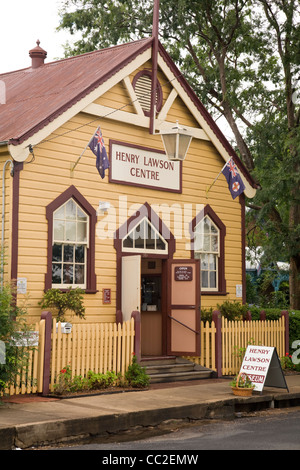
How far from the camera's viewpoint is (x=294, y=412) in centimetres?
1239

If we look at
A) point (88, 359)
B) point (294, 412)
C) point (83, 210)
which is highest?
point (83, 210)

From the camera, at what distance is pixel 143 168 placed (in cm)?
1577

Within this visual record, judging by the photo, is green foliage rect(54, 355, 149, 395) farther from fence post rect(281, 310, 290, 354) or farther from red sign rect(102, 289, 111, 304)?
fence post rect(281, 310, 290, 354)

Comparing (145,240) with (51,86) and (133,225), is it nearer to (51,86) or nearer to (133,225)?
(133,225)

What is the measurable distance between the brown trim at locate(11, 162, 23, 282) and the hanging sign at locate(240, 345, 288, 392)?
4.56m

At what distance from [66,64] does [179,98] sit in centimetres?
291

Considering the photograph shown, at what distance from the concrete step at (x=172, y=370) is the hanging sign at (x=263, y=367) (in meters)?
1.81

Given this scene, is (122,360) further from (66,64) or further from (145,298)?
(66,64)

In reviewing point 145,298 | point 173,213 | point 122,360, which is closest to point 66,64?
point 173,213

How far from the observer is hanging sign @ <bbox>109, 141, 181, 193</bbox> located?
15.2 meters

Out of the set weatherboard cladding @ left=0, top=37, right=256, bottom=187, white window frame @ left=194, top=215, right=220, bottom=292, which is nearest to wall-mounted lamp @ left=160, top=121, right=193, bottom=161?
weatherboard cladding @ left=0, top=37, right=256, bottom=187

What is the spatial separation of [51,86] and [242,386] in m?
7.66

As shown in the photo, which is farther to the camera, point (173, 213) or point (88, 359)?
point (173, 213)

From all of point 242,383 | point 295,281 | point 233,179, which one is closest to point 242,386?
point 242,383
